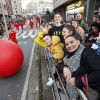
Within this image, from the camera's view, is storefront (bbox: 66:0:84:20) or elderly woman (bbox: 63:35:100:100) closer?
elderly woman (bbox: 63:35:100:100)

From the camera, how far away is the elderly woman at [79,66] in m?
1.48

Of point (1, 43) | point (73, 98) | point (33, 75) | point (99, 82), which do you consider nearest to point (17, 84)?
point (33, 75)

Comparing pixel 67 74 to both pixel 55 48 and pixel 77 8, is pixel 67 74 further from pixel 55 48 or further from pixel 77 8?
pixel 77 8

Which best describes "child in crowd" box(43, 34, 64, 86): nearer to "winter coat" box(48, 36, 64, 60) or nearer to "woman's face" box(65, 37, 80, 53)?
"winter coat" box(48, 36, 64, 60)

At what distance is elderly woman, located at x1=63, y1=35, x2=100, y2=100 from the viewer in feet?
4.84

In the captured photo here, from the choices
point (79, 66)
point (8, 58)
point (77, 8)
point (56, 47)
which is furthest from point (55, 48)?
point (77, 8)

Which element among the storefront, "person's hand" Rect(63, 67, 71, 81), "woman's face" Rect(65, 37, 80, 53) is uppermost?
the storefront

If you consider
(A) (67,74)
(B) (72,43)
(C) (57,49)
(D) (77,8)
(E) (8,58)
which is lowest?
(E) (8,58)

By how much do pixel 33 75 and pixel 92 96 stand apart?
349 cm

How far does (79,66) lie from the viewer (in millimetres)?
1846

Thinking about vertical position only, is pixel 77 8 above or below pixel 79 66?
above

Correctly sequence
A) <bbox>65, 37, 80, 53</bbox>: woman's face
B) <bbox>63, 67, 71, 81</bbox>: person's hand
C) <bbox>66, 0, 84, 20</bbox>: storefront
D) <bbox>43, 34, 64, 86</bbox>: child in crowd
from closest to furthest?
<bbox>63, 67, 71, 81</bbox>: person's hand < <bbox>65, 37, 80, 53</bbox>: woman's face < <bbox>43, 34, 64, 86</bbox>: child in crowd < <bbox>66, 0, 84, 20</bbox>: storefront

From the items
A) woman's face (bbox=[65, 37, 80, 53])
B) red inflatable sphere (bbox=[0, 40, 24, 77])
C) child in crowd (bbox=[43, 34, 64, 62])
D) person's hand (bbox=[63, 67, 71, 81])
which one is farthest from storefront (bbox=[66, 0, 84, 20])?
person's hand (bbox=[63, 67, 71, 81])

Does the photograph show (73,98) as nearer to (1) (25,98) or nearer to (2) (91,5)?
(1) (25,98)
